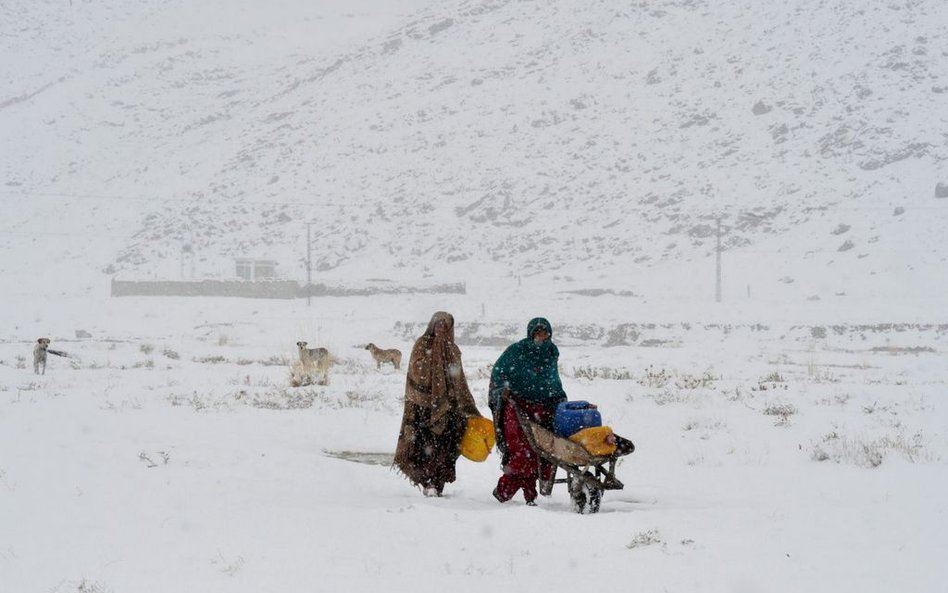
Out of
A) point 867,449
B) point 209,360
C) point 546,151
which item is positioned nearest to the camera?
point 867,449

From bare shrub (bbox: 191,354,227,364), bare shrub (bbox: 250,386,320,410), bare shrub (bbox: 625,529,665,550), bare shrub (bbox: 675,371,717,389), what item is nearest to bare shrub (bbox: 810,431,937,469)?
bare shrub (bbox: 625,529,665,550)

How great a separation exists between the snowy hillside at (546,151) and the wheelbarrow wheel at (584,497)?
126 feet

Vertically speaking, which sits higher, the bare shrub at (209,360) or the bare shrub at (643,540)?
the bare shrub at (643,540)

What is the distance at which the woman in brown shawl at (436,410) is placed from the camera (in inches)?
327

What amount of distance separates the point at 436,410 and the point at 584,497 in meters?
1.68

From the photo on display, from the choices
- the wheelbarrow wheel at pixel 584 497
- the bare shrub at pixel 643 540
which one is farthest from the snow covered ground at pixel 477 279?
the wheelbarrow wheel at pixel 584 497

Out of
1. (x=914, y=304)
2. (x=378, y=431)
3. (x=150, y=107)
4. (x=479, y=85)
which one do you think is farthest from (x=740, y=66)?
(x=378, y=431)

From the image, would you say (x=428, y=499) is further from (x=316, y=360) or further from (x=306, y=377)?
(x=316, y=360)

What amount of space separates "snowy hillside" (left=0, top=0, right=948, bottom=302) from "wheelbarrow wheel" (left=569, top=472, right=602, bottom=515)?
126ft

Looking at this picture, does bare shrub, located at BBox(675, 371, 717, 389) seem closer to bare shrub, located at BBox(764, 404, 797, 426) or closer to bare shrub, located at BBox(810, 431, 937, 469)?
bare shrub, located at BBox(764, 404, 797, 426)

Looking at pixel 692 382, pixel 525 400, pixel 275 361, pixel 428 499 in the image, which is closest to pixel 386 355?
pixel 275 361

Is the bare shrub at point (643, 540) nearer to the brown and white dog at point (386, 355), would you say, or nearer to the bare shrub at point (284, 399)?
the bare shrub at point (284, 399)

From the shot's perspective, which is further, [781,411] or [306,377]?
[306,377]

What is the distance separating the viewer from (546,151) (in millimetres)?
65250
